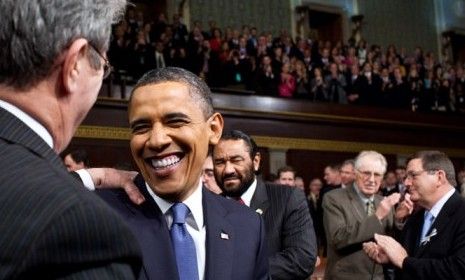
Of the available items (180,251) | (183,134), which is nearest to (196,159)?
(183,134)

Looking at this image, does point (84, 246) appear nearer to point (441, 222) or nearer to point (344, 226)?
point (441, 222)

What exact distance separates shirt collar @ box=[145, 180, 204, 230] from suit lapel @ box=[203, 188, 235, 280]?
2cm

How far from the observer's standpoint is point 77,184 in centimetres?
99

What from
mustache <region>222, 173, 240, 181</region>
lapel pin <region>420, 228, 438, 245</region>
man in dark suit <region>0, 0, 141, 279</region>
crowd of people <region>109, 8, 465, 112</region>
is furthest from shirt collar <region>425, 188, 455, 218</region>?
crowd of people <region>109, 8, 465, 112</region>

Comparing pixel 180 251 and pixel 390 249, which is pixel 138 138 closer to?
pixel 180 251

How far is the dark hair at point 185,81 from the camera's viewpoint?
6.17 ft

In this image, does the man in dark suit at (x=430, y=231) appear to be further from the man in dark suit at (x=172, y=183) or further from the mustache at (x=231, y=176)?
the man in dark suit at (x=172, y=183)

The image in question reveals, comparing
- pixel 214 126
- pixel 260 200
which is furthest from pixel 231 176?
pixel 214 126

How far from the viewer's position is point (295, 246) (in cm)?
308

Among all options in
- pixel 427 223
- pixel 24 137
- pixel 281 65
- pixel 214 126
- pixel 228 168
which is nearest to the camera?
pixel 24 137

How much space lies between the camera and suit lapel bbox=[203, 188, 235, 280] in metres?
1.82

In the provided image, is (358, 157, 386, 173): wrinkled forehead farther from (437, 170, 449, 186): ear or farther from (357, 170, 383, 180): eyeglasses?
(437, 170, 449, 186): ear

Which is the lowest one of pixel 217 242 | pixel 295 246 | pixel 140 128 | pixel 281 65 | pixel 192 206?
pixel 295 246

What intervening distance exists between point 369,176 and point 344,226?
0.47 metres
